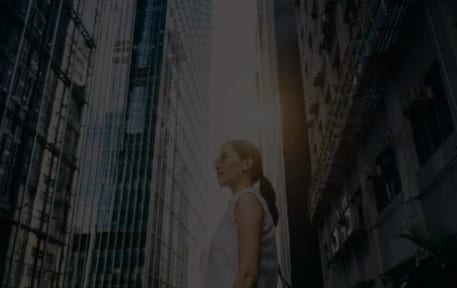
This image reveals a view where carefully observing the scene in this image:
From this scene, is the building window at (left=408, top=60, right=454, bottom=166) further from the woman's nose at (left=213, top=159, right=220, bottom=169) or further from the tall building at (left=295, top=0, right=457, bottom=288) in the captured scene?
the woman's nose at (left=213, top=159, right=220, bottom=169)

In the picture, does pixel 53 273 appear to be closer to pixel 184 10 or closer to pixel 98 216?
pixel 98 216

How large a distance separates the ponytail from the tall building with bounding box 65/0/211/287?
178 ft

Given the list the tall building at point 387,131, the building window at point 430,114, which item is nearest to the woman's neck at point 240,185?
the tall building at point 387,131

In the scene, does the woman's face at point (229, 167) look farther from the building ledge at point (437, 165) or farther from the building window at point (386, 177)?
the building window at point (386, 177)

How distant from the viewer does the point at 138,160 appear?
64812 mm

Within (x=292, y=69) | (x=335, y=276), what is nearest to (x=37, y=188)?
(x=335, y=276)

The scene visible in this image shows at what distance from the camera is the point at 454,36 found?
689 centimetres

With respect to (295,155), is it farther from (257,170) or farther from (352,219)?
(352,219)

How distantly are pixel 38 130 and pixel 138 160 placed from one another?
41509 millimetres

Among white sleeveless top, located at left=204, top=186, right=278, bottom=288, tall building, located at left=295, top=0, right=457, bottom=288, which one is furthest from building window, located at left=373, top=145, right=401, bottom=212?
white sleeveless top, located at left=204, top=186, right=278, bottom=288

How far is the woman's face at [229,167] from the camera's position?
191 cm

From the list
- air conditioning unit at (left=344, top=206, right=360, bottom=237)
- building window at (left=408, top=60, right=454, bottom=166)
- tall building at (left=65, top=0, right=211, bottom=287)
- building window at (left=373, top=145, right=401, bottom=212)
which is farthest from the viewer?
tall building at (left=65, top=0, right=211, bottom=287)

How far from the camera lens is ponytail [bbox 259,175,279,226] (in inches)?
77.0

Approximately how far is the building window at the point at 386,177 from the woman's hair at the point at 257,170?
32.3 feet
